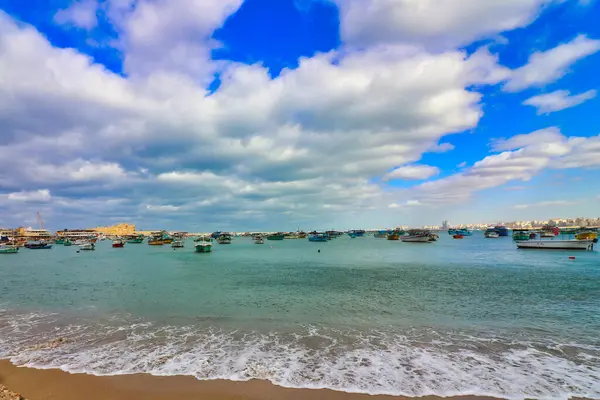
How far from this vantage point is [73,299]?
84.2 ft

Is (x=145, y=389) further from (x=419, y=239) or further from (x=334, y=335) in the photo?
(x=419, y=239)

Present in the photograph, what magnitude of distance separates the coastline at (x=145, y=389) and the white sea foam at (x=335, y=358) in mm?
438

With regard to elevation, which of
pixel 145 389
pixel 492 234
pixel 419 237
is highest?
pixel 419 237

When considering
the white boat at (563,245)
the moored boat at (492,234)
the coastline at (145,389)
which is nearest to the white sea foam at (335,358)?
the coastline at (145,389)

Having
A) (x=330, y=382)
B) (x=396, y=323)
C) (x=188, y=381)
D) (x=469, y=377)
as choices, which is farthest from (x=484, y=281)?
(x=188, y=381)

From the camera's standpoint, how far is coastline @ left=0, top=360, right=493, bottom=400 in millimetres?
9406

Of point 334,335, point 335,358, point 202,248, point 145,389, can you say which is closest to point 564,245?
point 334,335

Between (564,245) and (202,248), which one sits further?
(202,248)

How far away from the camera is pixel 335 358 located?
12555mm

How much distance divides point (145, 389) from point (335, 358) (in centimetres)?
679

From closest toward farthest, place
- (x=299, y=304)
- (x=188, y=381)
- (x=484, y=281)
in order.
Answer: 1. (x=188, y=381)
2. (x=299, y=304)
3. (x=484, y=281)

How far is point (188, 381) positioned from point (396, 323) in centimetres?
1188

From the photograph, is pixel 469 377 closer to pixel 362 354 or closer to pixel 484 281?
pixel 362 354

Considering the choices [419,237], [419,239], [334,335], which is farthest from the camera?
[419,239]
